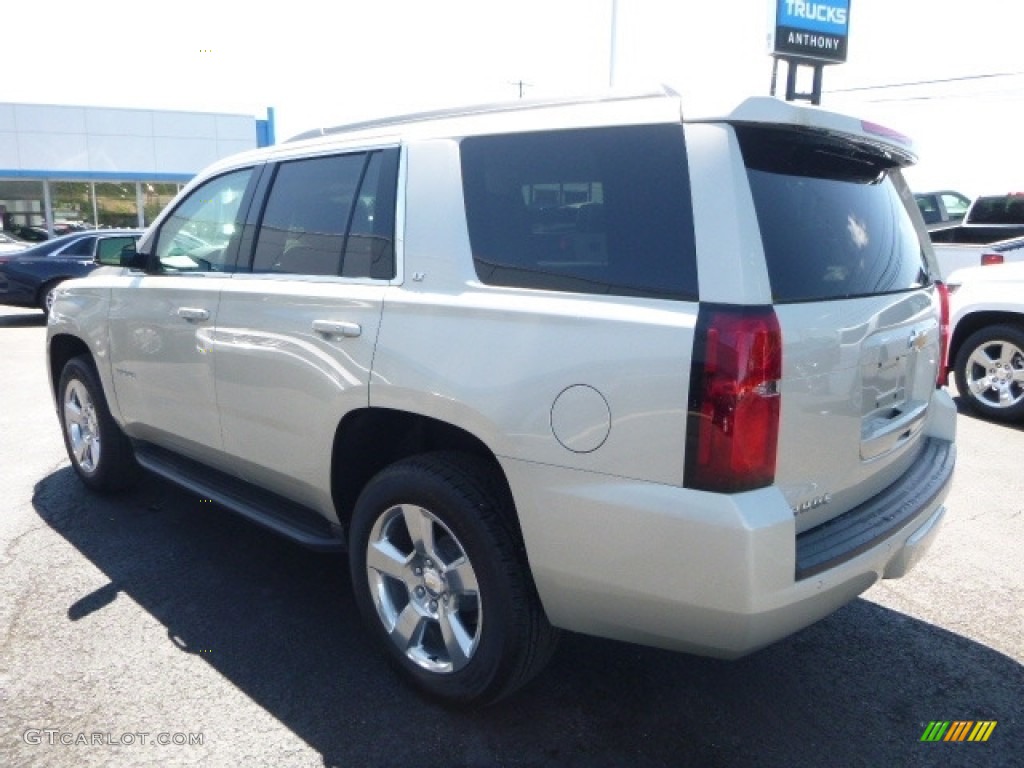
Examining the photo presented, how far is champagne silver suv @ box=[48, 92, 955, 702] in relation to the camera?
2.29m

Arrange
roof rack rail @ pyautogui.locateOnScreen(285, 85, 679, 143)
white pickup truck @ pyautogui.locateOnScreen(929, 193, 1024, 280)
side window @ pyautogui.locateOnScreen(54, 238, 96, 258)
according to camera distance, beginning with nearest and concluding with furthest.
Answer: roof rack rail @ pyautogui.locateOnScreen(285, 85, 679, 143)
white pickup truck @ pyautogui.locateOnScreen(929, 193, 1024, 280)
side window @ pyautogui.locateOnScreen(54, 238, 96, 258)

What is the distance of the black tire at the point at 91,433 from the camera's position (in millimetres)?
4871

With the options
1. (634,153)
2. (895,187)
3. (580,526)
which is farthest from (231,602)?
(895,187)

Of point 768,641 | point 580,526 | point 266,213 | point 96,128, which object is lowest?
point 768,641

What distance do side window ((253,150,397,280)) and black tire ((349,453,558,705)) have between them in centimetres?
80

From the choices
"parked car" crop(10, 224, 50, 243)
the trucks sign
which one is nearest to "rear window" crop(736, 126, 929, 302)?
the trucks sign

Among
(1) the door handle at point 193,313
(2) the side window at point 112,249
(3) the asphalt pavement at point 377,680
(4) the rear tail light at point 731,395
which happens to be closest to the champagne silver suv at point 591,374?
(4) the rear tail light at point 731,395

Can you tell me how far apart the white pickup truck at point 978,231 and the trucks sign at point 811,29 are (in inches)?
258

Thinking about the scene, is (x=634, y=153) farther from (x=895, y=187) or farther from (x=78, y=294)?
(x=78, y=294)

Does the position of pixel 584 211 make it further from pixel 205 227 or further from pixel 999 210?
pixel 999 210

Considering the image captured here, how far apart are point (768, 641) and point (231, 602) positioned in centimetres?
241

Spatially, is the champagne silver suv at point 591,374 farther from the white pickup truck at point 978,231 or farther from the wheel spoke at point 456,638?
the white pickup truck at point 978,231

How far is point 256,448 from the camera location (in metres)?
3.60

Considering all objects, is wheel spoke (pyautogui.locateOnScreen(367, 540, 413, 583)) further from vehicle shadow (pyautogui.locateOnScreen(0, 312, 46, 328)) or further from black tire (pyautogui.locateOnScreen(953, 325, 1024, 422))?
vehicle shadow (pyautogui.locateOnScreen(0, 312, 46, 328))
